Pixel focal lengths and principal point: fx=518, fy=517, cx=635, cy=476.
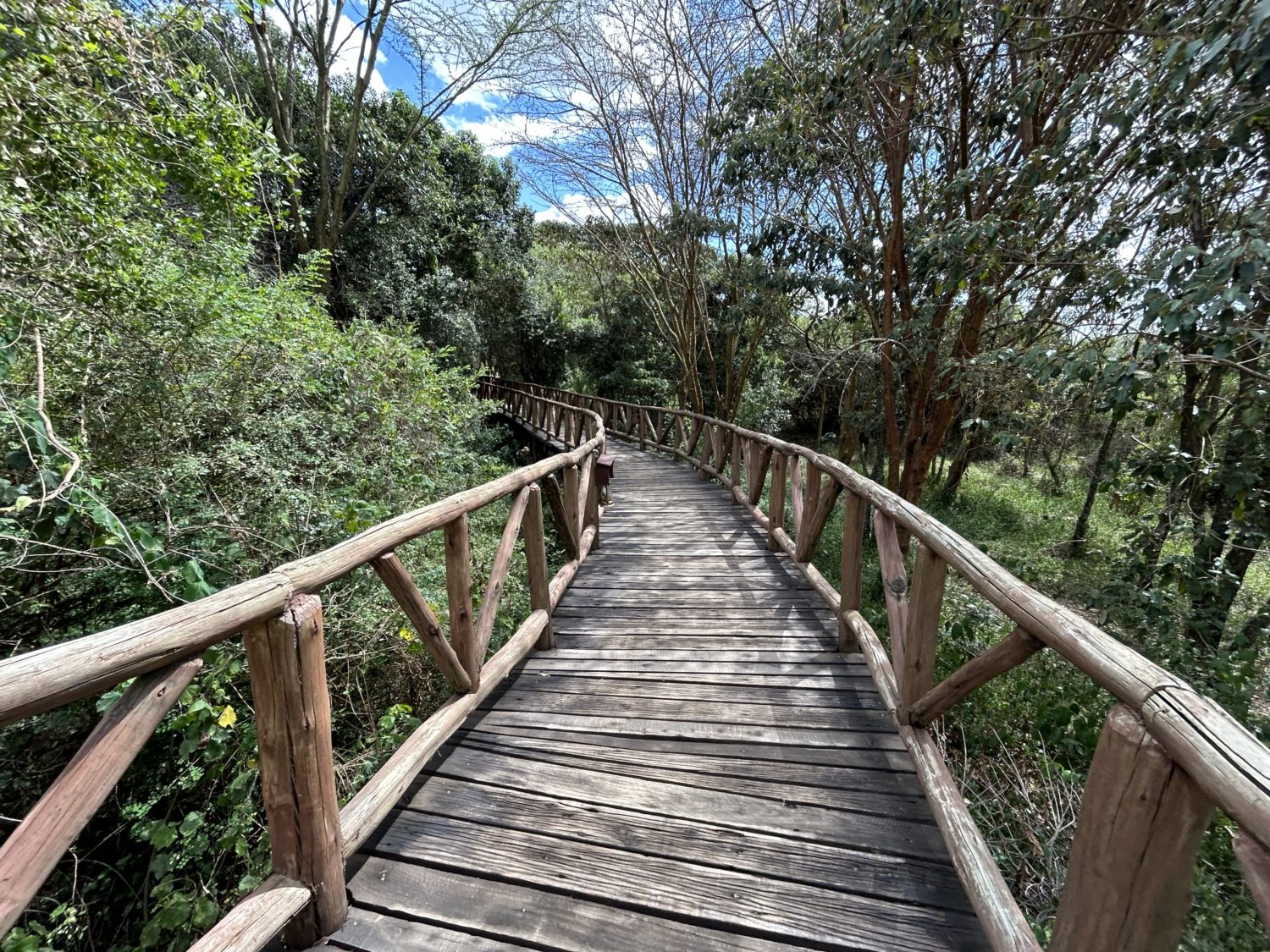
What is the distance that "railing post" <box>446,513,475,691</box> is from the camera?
2.09 meters

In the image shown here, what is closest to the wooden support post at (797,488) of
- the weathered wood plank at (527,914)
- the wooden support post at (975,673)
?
the wooden support post at (975,673)

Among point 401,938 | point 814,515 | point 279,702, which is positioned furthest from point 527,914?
point 814,515

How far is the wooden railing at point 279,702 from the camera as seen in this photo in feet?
2.86

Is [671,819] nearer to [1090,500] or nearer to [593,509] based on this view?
[593,509]

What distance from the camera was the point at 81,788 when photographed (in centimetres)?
92

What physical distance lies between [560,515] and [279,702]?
8.34 feet

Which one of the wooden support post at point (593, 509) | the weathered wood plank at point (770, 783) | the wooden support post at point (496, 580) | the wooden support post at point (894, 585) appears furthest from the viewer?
the wooden support post at point (593, 509)

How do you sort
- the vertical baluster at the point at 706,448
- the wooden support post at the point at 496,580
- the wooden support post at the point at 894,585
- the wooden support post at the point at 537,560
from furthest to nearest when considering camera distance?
the vertical baluster at the point at 706,448
the wooden support post at the point at 537,560
the wooden support post at the point at 496,580
the wooden support post at the point at 894,585

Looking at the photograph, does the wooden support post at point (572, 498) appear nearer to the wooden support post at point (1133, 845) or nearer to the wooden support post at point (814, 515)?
the wooden support post at point (814, 515)

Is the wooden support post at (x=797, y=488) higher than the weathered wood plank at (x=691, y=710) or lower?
higher

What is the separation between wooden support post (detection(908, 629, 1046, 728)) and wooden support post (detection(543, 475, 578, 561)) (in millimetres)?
2229

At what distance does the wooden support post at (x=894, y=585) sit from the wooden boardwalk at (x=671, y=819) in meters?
0.39

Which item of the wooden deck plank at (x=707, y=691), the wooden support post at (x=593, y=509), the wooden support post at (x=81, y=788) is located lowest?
the wooden deck plank at (x=707, y=691)

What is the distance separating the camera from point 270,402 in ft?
14.3
